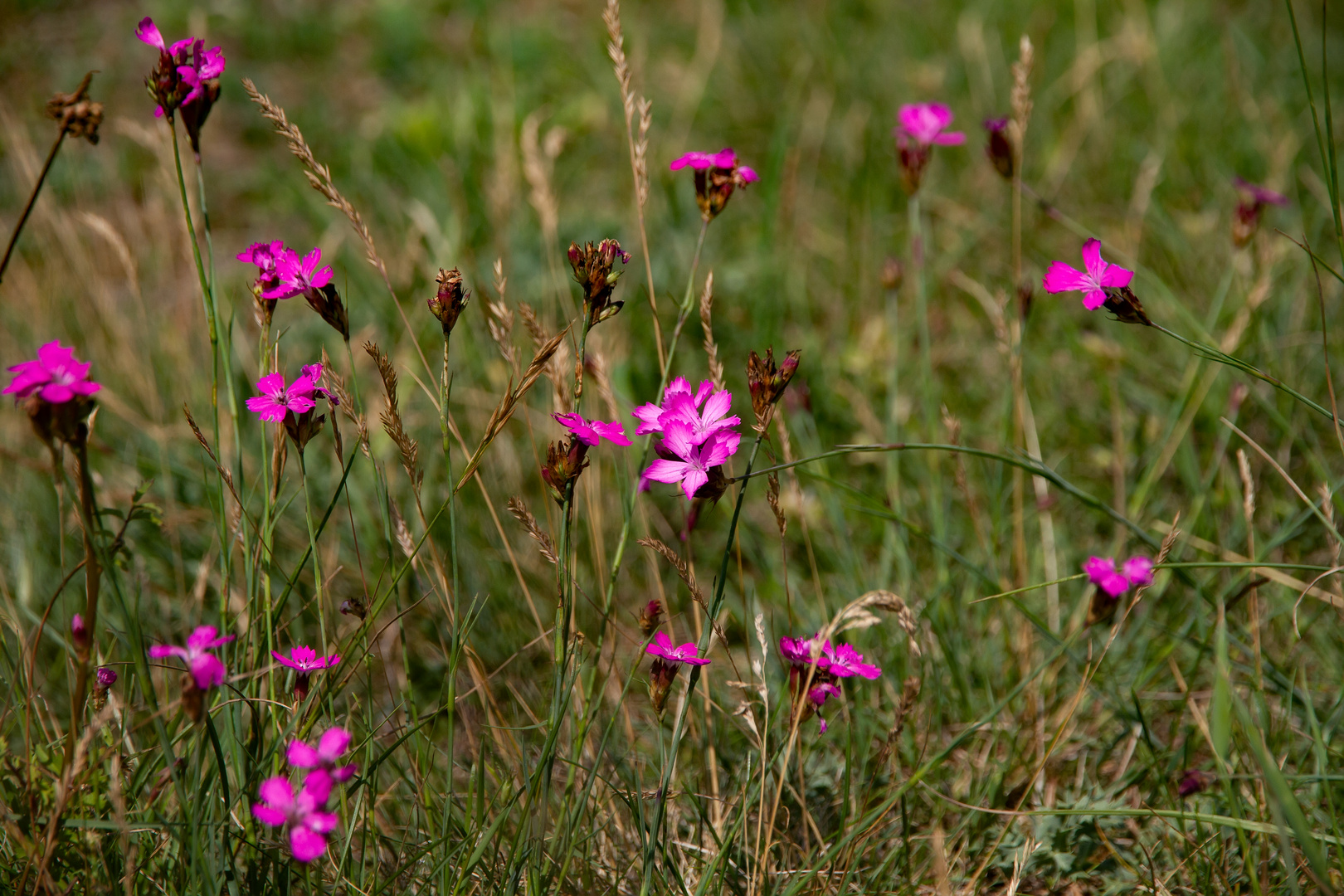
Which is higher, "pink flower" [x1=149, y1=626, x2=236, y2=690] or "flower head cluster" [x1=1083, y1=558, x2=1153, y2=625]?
"pink flower" [x1=149, y1=626, x2=236, y2=690]

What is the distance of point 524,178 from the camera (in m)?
3.42

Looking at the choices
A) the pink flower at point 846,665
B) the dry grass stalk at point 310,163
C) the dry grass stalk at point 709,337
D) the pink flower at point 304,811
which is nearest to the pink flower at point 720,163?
the dry grass stalk at point 709,337

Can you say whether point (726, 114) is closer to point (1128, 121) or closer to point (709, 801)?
point (1128, 121)

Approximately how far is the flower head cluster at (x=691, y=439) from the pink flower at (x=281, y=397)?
0.39m

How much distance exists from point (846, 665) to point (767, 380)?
400mm

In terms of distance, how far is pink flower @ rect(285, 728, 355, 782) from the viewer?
3.05 feet

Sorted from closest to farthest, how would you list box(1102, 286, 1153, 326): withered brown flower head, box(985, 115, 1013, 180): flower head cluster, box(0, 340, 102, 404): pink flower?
box(0, 340, 102, 404): pink flower < box(1102, 286, 1153, 326): withered brown flower head < box(985, 115, 1013, 180): flower head cluster

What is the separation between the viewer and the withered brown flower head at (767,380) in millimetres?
1093

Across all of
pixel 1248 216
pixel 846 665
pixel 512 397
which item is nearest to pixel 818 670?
pixel 846 665

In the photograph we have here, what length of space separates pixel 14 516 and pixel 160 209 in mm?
1394

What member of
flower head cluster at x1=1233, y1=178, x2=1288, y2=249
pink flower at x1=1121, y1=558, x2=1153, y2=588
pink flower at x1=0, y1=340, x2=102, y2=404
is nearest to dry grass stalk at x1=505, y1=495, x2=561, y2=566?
pink flower at x1=0, y1=340, x2=102, y2=404

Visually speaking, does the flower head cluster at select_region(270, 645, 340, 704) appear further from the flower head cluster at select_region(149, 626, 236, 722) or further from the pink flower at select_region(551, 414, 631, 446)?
the pink flower at select_region(551, 414, 631, 446)

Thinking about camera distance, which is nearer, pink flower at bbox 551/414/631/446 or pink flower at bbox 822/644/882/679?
pink flower at bbox 551/414/631/446

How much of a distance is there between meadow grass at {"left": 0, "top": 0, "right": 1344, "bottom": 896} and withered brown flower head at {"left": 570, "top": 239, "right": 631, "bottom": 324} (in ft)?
0.06
